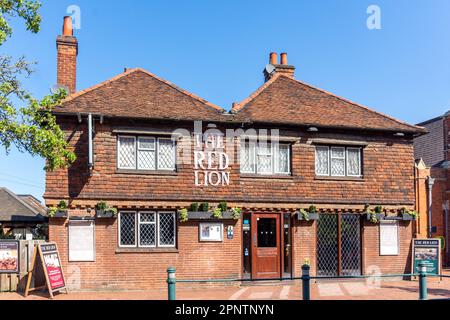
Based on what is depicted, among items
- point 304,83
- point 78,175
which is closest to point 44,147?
point 78,175

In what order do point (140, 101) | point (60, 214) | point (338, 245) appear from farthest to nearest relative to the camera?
point (338, 245)
point (140, 101)
point (60, 214)

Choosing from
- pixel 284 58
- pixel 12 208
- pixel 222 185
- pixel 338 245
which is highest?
pixel 284 58

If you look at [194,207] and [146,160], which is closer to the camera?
[194,207]

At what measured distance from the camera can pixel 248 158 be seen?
1705 cm

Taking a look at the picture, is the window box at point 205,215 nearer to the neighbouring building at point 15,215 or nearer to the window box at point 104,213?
the window box at point 104,213

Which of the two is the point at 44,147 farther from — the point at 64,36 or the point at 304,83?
the point at 304,83

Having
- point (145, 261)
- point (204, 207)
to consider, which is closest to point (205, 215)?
point (204, 207)

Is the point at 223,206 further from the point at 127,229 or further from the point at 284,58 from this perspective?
the point at 284,58

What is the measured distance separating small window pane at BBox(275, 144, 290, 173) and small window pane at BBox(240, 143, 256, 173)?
935 mm

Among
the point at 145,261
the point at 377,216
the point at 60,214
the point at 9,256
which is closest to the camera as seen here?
the point at 9,256

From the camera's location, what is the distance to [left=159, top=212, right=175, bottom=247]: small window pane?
15.9m

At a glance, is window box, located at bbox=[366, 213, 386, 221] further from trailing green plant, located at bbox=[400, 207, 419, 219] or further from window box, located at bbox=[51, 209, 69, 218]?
window box, located at bbox=[51, 209, 69, 218]

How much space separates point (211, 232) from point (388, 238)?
21.7 feet
